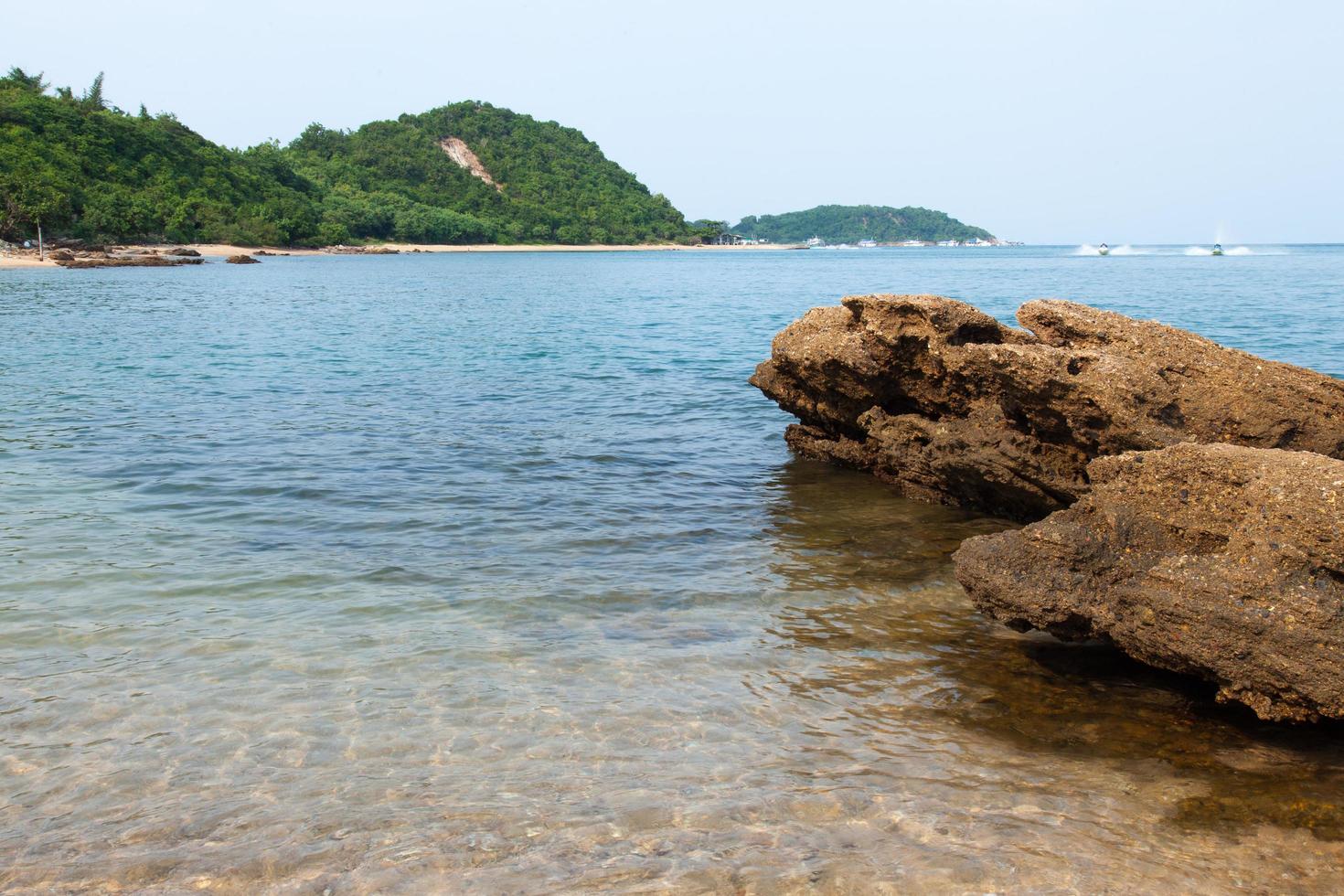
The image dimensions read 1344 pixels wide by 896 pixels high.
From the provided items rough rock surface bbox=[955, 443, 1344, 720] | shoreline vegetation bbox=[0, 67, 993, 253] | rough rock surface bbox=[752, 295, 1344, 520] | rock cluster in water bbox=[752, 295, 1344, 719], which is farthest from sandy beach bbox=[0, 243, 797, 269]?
rough rock surface bbox=[955, 443, 1344, 720]

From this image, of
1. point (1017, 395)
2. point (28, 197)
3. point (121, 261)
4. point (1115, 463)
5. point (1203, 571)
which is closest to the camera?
point (1203, 571)

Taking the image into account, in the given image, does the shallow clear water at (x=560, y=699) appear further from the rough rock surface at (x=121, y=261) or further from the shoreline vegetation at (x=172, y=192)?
the shoreline vegetation at (x=172, y=192)

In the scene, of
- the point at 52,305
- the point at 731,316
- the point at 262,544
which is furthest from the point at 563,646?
the point at 52,305

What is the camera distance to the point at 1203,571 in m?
5.78

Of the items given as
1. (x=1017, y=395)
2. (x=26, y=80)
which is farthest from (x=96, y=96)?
(x=1017, y=395)

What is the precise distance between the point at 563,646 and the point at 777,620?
69.6 inches

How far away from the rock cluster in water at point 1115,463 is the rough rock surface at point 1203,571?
0.01 metres

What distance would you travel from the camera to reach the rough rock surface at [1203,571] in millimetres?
5324

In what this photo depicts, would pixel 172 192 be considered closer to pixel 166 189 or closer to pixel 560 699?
pixel 166 189

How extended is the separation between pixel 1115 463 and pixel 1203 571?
120cm

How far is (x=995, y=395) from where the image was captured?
1027 cm

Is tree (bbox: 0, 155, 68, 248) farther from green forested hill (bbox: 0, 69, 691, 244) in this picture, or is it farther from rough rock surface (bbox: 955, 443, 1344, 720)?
rough rock surface (bbox: 955, 443, 1344, 720)

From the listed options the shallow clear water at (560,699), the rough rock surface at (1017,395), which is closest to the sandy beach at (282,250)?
the shallow clear water at (560,699)

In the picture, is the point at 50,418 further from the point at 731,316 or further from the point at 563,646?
the point at 731,316
